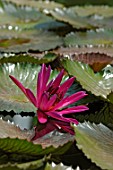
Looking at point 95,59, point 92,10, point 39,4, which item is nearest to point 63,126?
point 95,59

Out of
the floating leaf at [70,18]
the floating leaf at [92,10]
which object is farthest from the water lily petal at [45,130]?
the floating leaf at [92,10]

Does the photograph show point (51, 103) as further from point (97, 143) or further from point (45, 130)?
point (97, 143)

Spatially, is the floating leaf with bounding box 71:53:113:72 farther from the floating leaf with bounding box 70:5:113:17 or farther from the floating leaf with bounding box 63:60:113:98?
the floating leaf with bounding box 70:5:113:17

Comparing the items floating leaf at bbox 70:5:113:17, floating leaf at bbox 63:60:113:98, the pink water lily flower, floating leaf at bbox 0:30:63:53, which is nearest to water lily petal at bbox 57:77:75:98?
the pink water lily flower

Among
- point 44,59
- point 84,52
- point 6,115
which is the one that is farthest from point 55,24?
point 6,115

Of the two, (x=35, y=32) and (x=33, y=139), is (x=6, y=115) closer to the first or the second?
(x=33, y=139)

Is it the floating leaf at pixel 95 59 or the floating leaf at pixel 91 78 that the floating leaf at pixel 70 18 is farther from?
the floating leaf at pixel 91 78

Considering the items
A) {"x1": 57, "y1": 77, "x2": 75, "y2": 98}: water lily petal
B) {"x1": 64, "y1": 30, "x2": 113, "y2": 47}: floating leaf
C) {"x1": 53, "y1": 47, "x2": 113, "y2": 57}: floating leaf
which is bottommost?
{"x1": 57, "y1": 77, "x2": 75, "y2": 98}: water lily petal
